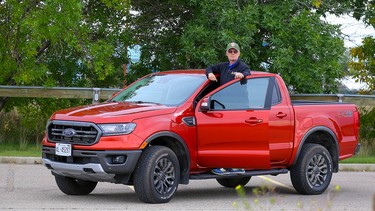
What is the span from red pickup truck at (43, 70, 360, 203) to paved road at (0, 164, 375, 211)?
0.29 meters

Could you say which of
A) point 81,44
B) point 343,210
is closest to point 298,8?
point 81,44

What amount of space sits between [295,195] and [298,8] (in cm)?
1111

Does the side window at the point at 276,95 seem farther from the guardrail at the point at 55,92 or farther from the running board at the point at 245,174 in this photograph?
the guardrail at the point at 55,92

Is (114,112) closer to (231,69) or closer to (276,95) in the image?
(231,69)

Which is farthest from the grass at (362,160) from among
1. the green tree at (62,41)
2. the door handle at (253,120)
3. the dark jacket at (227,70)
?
the door handle at (253,120)

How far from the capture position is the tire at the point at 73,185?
41.2 ft

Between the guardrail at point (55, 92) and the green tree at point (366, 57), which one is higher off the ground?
the green tree at point (366, 57)

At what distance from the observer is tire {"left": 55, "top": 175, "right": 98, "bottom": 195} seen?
12570 mm

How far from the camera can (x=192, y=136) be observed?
478 inches

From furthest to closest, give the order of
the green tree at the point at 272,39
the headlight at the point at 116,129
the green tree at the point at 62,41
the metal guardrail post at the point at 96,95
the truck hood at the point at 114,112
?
the green tree at the point at 272,39 → the green tree at the point at 62,41 → the metal guardrail post at the point at 96,95 → the truck hood at the point at 114,112 → the headlight at the point at 116,129

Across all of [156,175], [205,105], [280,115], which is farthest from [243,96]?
[156,175]

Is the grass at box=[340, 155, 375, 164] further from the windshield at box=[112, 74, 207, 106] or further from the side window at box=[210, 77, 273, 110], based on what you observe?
the windshield at box=[112, 74, 207, 106]

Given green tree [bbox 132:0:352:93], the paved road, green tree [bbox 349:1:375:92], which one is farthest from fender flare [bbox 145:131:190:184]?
green tree [bbox 349:1:375:92]

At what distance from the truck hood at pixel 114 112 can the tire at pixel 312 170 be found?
2.17 metres
